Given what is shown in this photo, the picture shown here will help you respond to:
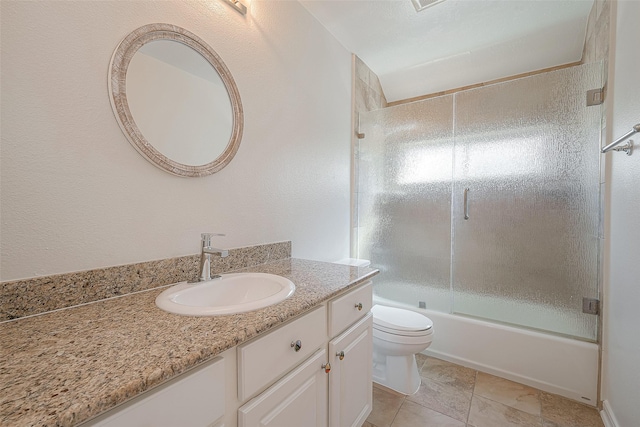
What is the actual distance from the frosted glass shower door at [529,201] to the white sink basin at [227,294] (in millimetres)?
1574

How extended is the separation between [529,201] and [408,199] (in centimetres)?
81

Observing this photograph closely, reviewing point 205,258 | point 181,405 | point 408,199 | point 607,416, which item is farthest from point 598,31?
point 181,405

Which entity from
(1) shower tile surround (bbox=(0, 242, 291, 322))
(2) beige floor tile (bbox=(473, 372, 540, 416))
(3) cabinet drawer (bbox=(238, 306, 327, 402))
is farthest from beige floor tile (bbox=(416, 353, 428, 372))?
(1) shower tile surround (bbox=(0, 242, 291, 322))

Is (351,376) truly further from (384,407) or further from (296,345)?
(384,407)

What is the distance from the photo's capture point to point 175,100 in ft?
3.59

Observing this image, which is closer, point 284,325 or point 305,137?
point 284,325

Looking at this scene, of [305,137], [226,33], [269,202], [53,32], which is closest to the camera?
[53,32]

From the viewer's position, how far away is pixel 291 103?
1657 millimetres

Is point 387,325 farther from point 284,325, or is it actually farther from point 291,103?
point 291,103

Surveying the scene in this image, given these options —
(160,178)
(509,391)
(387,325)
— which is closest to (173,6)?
(160,178)

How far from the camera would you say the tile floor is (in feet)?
A: 4.68

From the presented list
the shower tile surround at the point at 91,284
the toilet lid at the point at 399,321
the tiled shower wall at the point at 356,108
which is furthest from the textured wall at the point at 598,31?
the shower tile surround at the point at 91,284

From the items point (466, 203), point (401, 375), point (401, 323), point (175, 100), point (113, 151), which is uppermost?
point (175, 100)

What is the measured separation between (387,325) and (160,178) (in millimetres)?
1464
